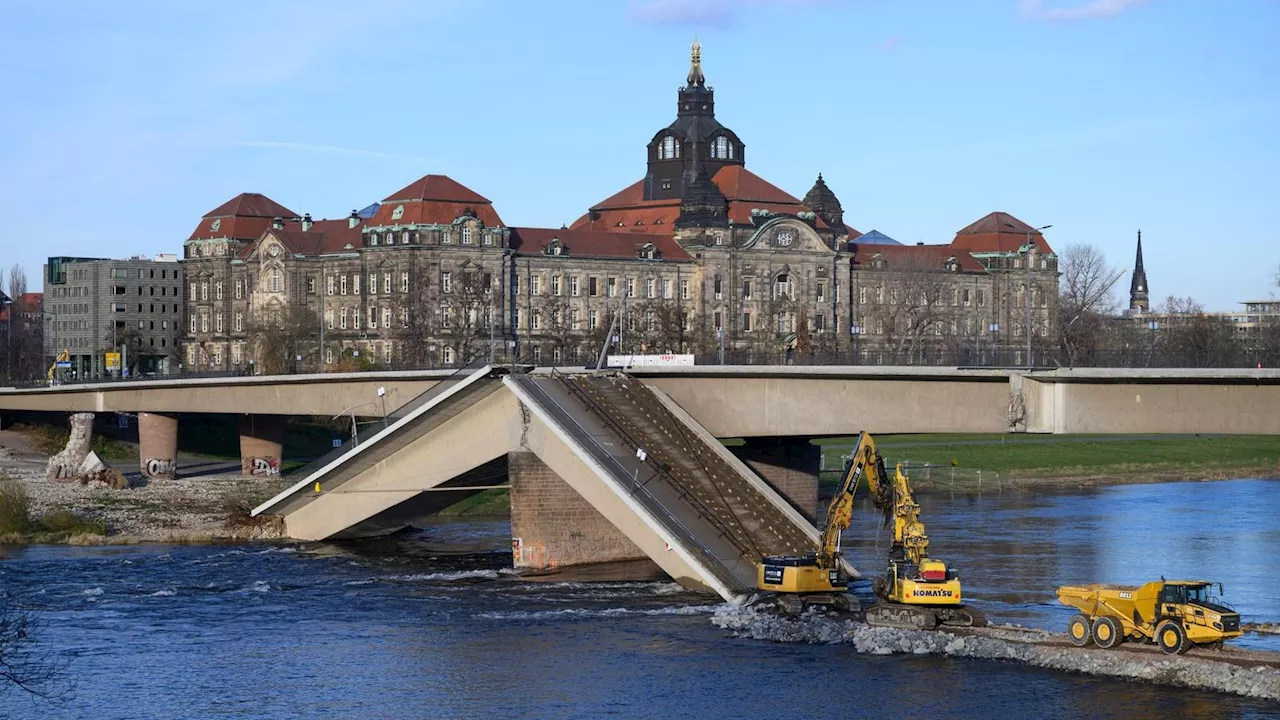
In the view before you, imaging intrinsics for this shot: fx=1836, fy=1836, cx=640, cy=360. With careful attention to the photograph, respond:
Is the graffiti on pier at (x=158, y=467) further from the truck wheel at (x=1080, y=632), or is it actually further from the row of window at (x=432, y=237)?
the row of window at (x=432, y=237)

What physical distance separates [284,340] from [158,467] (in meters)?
63.2

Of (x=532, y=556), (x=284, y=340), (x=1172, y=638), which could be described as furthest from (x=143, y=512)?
(x=284, y=340)

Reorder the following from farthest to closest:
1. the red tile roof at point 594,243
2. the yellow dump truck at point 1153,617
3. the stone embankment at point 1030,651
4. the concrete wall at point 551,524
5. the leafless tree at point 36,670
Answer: the red tile roof at point 594,243 → the concrete wall at point 551,524 → the yellow dump truck at point 1153,617 → the leafless tree at point 36,670 → the stone embankment at point 1030,651

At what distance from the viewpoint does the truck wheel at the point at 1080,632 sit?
4984 centimetres

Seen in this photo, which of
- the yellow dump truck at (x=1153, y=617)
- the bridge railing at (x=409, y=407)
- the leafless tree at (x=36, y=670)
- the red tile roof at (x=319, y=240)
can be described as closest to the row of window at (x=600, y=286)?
the red tile roof at (x=319, y=240)

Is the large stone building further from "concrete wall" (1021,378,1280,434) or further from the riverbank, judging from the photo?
"concrete wall" (1021,378,1280,434)

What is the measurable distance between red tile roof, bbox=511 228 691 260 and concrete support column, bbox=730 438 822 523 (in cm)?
11133

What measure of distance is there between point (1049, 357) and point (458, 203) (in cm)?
11649

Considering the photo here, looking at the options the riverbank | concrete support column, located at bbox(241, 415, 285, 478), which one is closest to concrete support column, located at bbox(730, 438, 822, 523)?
the riverbank

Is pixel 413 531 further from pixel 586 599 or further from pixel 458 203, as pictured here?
pixel 458 203

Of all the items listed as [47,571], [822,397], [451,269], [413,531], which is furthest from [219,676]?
[451,269]

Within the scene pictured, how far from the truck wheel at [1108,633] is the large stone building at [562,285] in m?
115

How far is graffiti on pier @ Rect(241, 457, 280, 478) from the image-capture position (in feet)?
330

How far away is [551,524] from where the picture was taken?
68250mm
